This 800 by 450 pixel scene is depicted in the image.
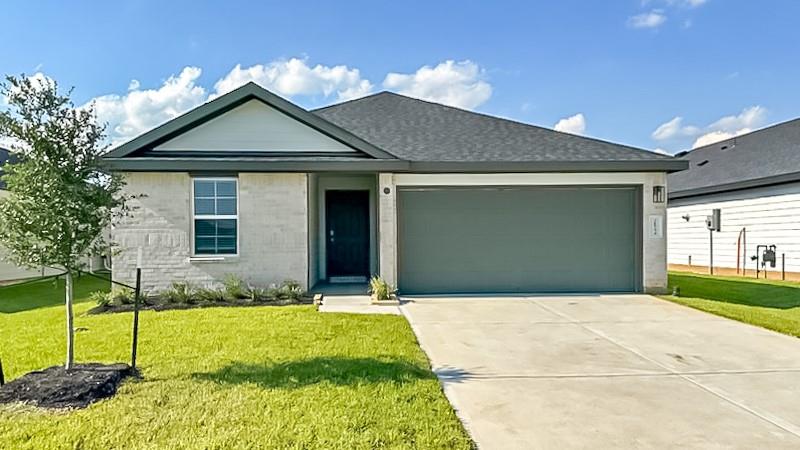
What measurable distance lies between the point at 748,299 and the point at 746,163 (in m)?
8.74

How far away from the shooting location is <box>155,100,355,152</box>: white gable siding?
11.1 m

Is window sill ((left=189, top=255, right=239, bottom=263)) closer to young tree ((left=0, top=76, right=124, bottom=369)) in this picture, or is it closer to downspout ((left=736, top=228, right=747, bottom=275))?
young tree ((left=0, top=76, right=124, bottom=369))

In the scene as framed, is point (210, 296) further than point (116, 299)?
Yes

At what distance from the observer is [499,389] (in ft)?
16.2

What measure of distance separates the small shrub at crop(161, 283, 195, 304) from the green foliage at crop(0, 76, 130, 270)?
5.34m

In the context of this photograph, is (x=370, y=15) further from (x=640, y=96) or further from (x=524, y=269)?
(x=640, y=96)

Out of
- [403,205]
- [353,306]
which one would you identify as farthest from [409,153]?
[353,306]

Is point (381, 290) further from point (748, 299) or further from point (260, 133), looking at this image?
point (748, 299)

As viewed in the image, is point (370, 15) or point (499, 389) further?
point (370, 15)

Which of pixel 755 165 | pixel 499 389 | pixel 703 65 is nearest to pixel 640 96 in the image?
pixel 703 65

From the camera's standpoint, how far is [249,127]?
442 inches

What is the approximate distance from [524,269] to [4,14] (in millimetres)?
10717

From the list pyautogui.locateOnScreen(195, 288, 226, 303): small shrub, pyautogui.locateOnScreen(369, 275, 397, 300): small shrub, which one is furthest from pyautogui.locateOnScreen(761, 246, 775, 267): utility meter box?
pyautogui.locateOnScreen(195, 288, 226, 303): small shrub

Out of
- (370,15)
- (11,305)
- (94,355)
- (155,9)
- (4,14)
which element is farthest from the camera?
(370,15)
